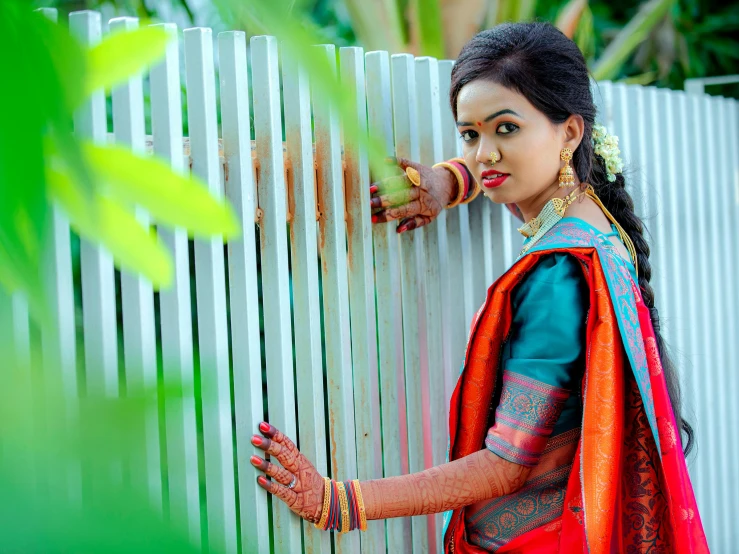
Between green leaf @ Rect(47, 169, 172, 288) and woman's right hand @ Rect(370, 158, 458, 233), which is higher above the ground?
woman's right hand @ Rect(370, 158, 458, 233)

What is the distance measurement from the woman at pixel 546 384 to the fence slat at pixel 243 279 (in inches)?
2.4

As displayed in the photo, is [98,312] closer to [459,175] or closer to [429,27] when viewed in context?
[459,175]

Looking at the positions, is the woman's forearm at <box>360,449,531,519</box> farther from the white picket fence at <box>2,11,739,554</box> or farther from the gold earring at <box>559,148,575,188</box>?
the gold earring at <box>559,148,575,188</box>

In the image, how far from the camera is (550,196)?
6.28 ft

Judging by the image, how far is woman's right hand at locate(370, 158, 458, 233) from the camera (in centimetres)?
208

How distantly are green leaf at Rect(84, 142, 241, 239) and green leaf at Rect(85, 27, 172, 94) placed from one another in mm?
34

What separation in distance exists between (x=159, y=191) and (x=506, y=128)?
146 centimetres

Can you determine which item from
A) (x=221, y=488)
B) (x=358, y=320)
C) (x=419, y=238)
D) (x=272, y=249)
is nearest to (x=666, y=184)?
(x=419, y=238)

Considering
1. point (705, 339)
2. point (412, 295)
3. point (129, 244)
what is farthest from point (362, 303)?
point (705, 339)

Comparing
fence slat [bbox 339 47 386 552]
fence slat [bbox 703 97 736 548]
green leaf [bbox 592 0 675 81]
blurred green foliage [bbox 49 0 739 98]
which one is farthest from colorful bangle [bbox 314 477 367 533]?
blurred green foliage [bbox 49 0 739 98]

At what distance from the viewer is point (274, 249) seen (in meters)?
1.88

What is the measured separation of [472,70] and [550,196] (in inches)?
12.2

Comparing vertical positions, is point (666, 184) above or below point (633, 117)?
below

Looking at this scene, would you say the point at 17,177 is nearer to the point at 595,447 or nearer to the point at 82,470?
the point at 82,470
